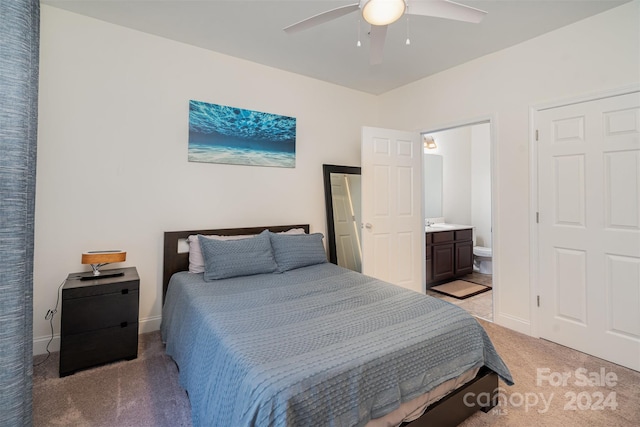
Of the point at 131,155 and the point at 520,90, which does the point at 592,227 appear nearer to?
the point at 520,90

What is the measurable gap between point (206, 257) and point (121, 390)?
40.5 inches

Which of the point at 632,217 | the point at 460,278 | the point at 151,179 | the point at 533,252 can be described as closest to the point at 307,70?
the point at 151,179

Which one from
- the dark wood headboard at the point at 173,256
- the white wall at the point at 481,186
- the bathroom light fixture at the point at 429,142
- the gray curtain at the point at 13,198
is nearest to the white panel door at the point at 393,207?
the bathroom light fixture at the point at 429,142

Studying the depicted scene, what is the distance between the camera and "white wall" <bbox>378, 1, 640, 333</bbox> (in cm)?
234

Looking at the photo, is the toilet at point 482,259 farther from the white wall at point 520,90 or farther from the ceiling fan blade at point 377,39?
the ceiling fan blade at point 377,39

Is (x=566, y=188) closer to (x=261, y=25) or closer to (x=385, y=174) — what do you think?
(x=385, y=174)

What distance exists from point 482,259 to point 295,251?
3535 millimetres

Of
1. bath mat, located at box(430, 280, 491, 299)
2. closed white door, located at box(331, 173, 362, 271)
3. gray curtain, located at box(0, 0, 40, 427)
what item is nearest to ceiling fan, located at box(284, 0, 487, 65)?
gray curtain, located at box(0, 0, 40, 427)

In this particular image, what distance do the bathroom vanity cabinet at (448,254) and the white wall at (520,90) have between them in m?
1.15

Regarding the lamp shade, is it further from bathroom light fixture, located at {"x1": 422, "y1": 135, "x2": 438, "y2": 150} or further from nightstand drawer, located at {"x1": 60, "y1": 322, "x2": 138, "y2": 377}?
bathroom light fixture, located at {"x1": 422, "y1": 135, "x2": 438, "y2": 150}

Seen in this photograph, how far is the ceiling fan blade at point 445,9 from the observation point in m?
1.61

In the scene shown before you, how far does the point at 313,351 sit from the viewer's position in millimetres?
1326

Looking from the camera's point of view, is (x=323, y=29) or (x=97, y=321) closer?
(x=97, y=321)

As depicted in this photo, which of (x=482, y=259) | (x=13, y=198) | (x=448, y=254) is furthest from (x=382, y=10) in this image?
(x=482, y=259)
